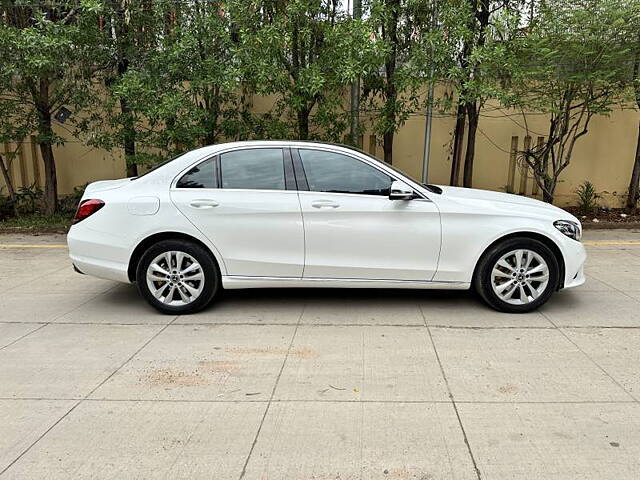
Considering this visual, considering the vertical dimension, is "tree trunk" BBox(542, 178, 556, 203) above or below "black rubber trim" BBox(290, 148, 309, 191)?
below

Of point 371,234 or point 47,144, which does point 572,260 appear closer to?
point 371,234

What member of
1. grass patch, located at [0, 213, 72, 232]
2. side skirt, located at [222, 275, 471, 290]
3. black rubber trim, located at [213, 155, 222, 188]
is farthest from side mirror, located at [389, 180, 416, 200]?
grass patch, located at [0, 213, 72, 232]

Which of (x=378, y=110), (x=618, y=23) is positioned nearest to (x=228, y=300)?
(x=378, y=110)

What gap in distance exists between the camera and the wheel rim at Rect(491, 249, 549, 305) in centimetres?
486

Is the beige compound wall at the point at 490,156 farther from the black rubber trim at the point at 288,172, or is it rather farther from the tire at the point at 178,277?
the tire at the point at 178,277

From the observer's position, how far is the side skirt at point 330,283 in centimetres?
495

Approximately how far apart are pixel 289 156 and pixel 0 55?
6.34 meters

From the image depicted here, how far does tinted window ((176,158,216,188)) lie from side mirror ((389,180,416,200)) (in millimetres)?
1770

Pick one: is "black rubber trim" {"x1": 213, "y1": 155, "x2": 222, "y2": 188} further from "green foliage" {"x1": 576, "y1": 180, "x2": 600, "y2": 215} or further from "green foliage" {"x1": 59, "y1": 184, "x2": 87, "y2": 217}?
"green foliage" {"x1": 576, "y1": 180, "x2": 600, "y2": 215}

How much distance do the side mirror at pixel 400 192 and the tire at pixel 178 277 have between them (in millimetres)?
1878

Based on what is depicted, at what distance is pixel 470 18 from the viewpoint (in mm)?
8391

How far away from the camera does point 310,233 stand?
486cm

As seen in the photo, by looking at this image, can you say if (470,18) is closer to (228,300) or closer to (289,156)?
(289,156)

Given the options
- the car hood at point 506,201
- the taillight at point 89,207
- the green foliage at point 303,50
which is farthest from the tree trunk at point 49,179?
the car hood at point 506,201
